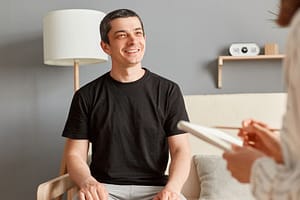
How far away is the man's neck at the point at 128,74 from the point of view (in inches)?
82.7

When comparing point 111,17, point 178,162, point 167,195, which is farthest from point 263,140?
point 111,17

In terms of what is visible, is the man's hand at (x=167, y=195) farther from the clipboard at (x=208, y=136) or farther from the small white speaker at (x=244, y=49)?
the small white speaker at (x=244, y=49)

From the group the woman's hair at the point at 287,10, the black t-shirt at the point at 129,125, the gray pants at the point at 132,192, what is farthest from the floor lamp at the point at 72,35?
the woman's hair at the point at 287,10

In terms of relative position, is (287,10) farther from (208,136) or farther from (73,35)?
(73,35)

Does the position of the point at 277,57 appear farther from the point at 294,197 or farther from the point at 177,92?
the point at 294,197

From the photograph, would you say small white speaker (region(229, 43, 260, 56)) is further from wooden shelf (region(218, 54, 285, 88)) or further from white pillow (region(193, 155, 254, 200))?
white pillow (region(193, 155, 254, 200))

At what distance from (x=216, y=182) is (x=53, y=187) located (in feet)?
2.52

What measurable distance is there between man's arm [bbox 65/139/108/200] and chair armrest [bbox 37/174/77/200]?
5cm

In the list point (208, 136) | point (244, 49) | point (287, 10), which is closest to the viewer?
point (287, 10)

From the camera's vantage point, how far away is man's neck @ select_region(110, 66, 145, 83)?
82.7 inches

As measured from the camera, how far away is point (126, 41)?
2.12 meters

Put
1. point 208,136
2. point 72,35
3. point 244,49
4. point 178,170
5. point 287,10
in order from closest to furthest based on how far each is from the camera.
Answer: point 287,10 → point 208,136 → point 178,170 → point 72,35 → point 244,49

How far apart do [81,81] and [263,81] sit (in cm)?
106

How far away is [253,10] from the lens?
114 inches
